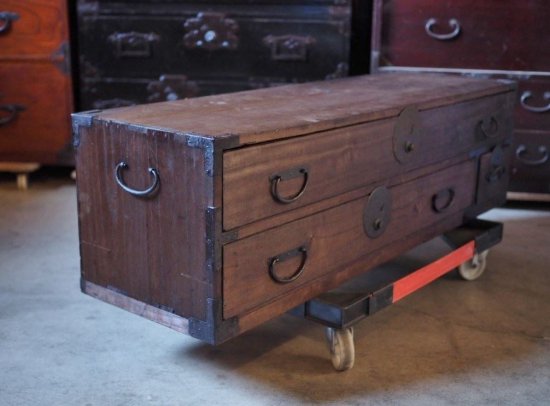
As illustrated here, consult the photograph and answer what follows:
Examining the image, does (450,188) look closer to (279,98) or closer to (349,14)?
(279,98)

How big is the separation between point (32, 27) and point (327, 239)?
5.90 feet

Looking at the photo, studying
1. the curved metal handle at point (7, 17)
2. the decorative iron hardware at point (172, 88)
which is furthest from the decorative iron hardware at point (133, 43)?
the curved metal handle at point (7, 17)

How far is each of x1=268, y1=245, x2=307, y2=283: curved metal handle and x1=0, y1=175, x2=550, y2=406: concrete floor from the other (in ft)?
0.73

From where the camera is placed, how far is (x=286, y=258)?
5.08 feet

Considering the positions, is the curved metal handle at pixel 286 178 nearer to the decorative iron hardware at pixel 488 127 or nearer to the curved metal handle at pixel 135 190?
the curved metal handle at pixel 135 190

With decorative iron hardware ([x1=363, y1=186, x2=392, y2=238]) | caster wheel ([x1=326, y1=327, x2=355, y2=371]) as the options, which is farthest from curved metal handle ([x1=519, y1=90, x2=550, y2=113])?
caster wheel ([x1=326, y1=327, x2=355, y2=371])

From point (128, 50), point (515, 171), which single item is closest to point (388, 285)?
point (515, 171)

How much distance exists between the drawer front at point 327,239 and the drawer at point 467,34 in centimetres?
75

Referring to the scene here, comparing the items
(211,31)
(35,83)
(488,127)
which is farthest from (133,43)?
(488,127)

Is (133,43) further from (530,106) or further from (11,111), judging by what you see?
(530,106)

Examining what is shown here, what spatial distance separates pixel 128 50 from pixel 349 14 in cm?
82

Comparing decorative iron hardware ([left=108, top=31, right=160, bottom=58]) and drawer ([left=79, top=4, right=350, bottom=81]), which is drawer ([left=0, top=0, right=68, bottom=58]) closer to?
drawer ([left=79, top=4, right=350, bottom=81])

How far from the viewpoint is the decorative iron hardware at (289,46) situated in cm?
287

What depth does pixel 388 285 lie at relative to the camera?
175 cm
